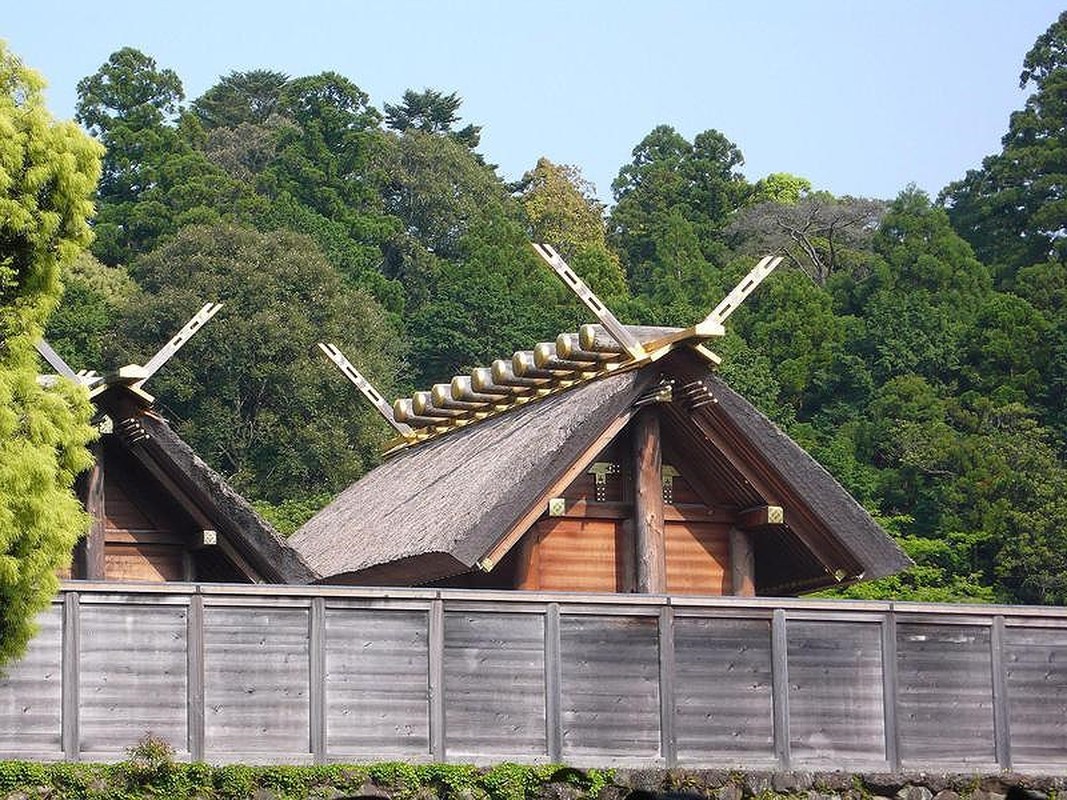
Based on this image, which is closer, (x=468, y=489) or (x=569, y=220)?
(x=468, y=489)

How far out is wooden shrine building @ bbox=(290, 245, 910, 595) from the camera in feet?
63.6

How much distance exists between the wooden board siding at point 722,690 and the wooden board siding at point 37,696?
4.60 m

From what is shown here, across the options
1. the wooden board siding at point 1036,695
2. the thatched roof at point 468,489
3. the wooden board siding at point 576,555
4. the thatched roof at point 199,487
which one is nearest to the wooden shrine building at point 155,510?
the thatched roof at point 199,487

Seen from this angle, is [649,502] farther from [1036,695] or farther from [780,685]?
[1036,695]

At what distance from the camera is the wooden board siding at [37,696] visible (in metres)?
15.2

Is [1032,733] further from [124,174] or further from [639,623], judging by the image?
[124,174]

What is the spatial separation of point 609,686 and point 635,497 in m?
3.84

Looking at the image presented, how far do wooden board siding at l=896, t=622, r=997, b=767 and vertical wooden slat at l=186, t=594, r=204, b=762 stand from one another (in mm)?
5446

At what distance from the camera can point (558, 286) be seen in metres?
64.9

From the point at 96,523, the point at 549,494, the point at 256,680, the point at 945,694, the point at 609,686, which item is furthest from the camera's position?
the point at 96,523

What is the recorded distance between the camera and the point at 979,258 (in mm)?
69688

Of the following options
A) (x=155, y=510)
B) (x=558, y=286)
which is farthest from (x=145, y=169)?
(x=155, y=510)

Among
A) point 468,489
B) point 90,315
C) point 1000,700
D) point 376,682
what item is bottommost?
point 1000,700

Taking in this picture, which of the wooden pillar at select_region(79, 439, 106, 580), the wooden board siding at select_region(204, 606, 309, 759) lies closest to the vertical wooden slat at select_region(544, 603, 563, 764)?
the wooden board siding at select_region(204, 606, 309, 759)
